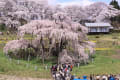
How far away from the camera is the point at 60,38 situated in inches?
782

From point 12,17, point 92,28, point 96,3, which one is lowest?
point 92,28

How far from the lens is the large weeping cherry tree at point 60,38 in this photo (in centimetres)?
A: 2008

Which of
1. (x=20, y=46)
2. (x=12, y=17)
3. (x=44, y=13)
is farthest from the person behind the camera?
(x=44, y=13)

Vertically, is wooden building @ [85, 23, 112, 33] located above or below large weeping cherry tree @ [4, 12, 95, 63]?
below

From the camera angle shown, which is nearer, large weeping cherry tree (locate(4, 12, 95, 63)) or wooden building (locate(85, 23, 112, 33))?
large weeping cherry tree (locate(4, 12, 95, 63))

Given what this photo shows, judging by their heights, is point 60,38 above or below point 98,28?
above

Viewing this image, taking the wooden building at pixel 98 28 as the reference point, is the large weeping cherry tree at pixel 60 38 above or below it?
above

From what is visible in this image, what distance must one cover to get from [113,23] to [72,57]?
4540cm

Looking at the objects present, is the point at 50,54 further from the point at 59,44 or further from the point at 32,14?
the point at 32,14

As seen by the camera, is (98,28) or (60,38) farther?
(98,28)

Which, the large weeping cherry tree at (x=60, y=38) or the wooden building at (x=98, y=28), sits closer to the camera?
the large weeping cherry tree at (x=60, y=38)

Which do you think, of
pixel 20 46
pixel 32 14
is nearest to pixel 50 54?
pixel 20 46

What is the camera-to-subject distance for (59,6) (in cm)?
6038

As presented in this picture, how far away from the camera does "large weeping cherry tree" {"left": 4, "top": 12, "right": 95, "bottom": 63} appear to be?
20078mm
